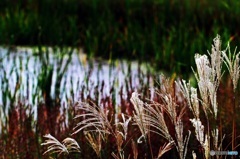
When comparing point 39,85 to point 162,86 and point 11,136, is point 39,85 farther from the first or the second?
point 162,86

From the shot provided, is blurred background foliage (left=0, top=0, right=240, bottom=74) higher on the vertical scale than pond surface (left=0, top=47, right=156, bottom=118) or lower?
higher

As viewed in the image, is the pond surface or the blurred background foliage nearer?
the pond surface

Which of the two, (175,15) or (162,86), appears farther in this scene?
(175,15)

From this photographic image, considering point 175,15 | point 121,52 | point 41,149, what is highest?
point 175,15

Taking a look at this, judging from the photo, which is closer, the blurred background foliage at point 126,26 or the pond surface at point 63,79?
the pond surface at point 63,79

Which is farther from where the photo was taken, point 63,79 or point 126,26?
point 126,26

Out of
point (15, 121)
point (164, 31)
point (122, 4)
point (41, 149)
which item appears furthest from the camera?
point (122, 4)

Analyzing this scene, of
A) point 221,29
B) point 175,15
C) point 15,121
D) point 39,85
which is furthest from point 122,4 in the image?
point 15,121

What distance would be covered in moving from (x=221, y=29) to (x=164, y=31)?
45 centimetres

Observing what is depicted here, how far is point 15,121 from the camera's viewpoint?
320 centimetres

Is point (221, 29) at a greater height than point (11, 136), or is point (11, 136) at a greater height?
point (221, 29)

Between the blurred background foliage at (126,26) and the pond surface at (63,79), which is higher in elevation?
the blurred background foliage at (126,26)

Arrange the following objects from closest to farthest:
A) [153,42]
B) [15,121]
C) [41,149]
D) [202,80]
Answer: [202,80] < [41,149] < [15,121] < [153,42]

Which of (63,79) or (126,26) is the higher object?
(126,26)
